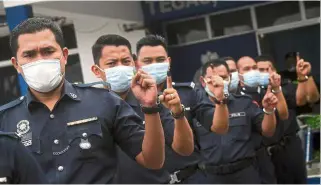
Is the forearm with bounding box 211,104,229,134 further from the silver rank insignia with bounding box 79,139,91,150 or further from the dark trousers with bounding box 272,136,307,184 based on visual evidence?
the dark trousers with bounding box 272,136,307,184

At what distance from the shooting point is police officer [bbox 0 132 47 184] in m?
1.71

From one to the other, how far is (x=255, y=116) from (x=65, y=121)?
286 cm

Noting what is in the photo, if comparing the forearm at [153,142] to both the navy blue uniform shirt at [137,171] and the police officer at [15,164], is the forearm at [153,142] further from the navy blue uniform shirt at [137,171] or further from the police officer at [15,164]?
the navy blue uniform shirt at [137,171]

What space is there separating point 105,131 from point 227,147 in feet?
8.56

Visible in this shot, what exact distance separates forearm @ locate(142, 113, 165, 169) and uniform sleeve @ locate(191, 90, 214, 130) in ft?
5.71

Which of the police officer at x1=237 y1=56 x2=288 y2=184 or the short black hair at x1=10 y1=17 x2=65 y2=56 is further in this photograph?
the police officer at x1=237 y1=56 x2=288 y2=184

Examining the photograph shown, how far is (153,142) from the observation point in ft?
7.00

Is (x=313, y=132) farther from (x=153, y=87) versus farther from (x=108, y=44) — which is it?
(x=153, y=87)

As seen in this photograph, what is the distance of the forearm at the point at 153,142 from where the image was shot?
2.10 metres

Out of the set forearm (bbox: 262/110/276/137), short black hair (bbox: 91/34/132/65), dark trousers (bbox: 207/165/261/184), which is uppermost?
short black hair (bbox: 91/34/132/65)

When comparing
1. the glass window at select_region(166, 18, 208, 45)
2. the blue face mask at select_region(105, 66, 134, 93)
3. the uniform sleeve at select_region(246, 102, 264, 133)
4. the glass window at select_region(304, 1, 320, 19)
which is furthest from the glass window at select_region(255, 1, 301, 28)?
the blue face mask at select_region(105, 66, 134, 93)

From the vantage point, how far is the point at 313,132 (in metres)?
7.33

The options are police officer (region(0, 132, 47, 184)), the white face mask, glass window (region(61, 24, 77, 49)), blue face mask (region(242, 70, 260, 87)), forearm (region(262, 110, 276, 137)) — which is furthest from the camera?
glass window (region(61, 24, 77, 49))

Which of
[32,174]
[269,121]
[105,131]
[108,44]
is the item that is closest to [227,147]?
[269,121]
